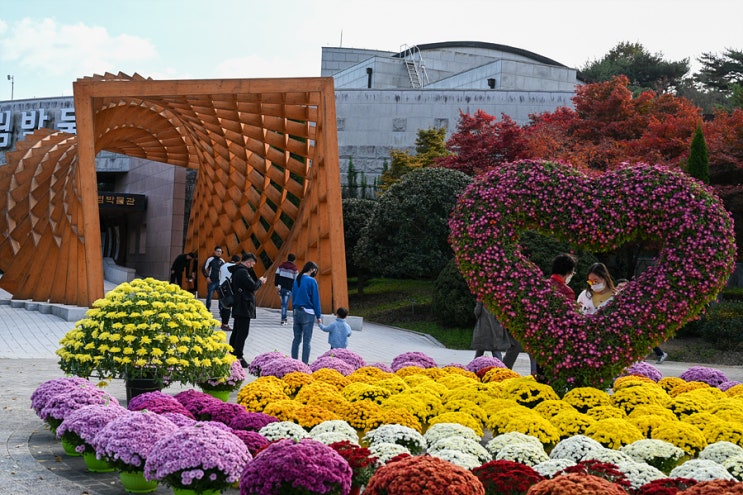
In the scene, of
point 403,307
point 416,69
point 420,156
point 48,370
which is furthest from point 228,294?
point 416,69

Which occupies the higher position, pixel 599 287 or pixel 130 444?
pixel 599 287

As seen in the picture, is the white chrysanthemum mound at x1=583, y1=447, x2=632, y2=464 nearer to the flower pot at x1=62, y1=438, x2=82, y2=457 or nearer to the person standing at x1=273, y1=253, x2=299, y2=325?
the flower pot at x1=62, y1=438, x2=82, y2=457

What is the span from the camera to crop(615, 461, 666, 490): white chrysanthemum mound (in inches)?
226

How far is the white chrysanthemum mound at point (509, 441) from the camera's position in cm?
657

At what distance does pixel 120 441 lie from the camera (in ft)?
19.6

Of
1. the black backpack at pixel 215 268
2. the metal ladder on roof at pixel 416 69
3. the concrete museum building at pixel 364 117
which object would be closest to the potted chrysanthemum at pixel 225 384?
the black backpack at pixel 215 268

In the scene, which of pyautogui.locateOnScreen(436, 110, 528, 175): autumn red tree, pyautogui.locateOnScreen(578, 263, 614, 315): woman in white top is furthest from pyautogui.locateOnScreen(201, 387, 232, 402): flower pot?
pyautogui.locateOnScreen(436, 110, 528, 175): autumn red tree

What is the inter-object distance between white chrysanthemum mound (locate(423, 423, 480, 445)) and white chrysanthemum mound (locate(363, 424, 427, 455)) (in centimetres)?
18

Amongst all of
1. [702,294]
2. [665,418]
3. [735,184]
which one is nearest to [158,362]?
[665,418]

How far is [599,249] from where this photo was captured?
31.0ft

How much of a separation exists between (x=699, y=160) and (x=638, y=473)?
1838 centimetres

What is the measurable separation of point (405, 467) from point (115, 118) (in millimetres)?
20196

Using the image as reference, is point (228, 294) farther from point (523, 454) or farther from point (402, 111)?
point (402, 111)

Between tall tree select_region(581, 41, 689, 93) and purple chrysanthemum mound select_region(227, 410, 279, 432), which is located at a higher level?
tall tree select_region(581, 41, 689, 93)
